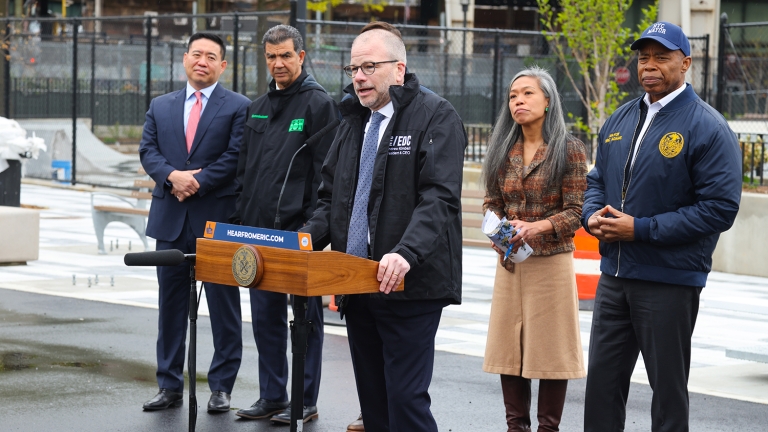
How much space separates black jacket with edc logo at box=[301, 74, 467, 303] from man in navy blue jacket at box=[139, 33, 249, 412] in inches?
85.5

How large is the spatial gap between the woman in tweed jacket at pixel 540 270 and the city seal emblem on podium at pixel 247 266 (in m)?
1.82

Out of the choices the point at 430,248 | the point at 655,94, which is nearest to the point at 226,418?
the point at 430,248

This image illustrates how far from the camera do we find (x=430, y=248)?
478cm

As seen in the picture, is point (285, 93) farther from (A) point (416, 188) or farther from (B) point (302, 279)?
(B) point (302, 279)

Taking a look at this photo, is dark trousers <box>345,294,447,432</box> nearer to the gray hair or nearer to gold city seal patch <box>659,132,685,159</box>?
gold city seal patch <box>659,132,685,159</box>

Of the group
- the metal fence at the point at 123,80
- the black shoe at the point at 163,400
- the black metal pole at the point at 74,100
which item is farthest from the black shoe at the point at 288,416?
the black metal pole at the point at 74,100

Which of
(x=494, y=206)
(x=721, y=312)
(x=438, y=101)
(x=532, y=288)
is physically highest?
(x=438, y=101)

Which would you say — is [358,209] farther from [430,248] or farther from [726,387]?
[726,387]

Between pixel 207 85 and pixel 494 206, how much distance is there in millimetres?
2095

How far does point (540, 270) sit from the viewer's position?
6.16 m

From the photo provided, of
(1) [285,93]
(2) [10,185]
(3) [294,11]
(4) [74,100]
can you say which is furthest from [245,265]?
(4) [74,100]

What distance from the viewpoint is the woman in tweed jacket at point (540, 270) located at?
241 inches

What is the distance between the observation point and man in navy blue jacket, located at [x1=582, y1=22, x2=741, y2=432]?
5.11 metres

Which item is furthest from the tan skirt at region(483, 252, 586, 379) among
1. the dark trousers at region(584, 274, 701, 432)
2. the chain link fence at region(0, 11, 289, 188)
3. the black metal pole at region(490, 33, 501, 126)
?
the chain link fence at region(0, 11, 289, 188)
